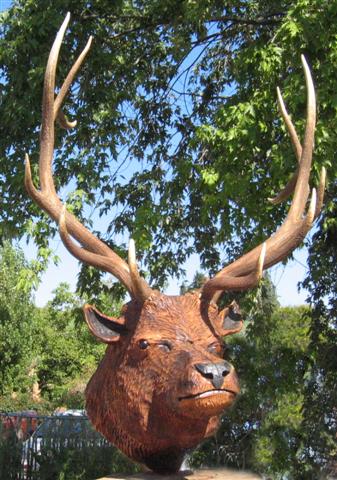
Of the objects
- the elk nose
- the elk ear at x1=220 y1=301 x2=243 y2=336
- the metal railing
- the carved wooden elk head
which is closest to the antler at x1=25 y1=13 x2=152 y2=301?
the carved wooden elk head

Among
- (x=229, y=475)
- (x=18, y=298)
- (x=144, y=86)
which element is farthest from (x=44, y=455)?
(x=18, y=298)

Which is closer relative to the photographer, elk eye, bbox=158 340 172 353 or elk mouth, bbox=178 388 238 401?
elk mouth, bbox=178 388 238 401

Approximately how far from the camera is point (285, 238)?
3.31m

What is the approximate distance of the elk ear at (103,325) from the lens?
120 inches

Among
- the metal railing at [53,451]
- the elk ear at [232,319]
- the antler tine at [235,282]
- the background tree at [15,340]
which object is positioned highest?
the background tree at [15,340]

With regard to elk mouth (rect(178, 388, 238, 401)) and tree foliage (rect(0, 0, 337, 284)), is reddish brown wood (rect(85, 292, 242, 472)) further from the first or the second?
tree foliage (rect(0, 0, 337, 284))

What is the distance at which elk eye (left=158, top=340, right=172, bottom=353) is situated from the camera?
9.57 ft

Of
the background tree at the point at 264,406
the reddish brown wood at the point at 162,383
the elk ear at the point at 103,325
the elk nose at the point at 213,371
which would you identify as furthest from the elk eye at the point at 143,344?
the background tree at the point at 264,406

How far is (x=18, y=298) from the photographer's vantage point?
21219 mm

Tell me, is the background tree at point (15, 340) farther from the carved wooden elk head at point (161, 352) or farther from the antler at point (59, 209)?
the carved wooden elk head at point (161, 352)

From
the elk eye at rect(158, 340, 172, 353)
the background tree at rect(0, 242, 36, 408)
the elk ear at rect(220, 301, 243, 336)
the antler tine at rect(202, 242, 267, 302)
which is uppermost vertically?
the background tree at rect(0, 242, 36, 408)

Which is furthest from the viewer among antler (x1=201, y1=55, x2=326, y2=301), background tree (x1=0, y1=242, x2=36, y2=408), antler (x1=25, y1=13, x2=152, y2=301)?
background tree (x1=0, y1=242, x2=36, y2=408)

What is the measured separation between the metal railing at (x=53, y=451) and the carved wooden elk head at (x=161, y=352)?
188 inches

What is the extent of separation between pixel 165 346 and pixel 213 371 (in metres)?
0.37
